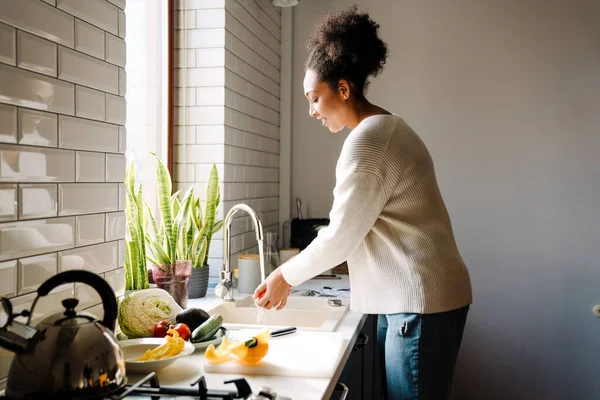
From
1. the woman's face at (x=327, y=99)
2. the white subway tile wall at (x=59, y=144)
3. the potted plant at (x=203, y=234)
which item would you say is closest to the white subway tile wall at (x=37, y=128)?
the white subway tile wall at (x=59, y=144)

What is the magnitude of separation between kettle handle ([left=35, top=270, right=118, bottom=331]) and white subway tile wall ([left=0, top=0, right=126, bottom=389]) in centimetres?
27

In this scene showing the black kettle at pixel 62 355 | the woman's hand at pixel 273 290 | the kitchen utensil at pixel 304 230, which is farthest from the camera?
the kitchen utensil at pixel 304 230

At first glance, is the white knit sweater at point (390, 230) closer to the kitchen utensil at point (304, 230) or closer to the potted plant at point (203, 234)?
the potted plant at point (203, 234)

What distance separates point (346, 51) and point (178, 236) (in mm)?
917

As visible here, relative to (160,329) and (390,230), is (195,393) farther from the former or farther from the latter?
(390,230)

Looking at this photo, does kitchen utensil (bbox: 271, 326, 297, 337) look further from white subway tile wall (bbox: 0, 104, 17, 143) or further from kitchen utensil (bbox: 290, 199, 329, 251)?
kitchen utensil (bbox: 290, 199, 329, 251)

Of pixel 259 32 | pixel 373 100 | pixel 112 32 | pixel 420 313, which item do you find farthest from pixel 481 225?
pixel 112 32

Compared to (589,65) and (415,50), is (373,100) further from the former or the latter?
(589,65)

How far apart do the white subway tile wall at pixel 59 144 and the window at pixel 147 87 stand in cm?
53

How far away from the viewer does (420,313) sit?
1.63m

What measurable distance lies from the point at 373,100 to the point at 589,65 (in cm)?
115

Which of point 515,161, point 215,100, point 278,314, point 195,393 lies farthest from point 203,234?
point 515,161

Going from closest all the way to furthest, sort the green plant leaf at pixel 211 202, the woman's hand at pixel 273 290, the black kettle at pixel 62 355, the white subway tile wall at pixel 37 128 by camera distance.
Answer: the black kettle at pixel 62 355
the white subway tile wall at pixel 37 128
the woman's hand at pixel 273 290
the green plant leaf at pixel 211 202

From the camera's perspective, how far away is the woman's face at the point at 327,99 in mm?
1829
